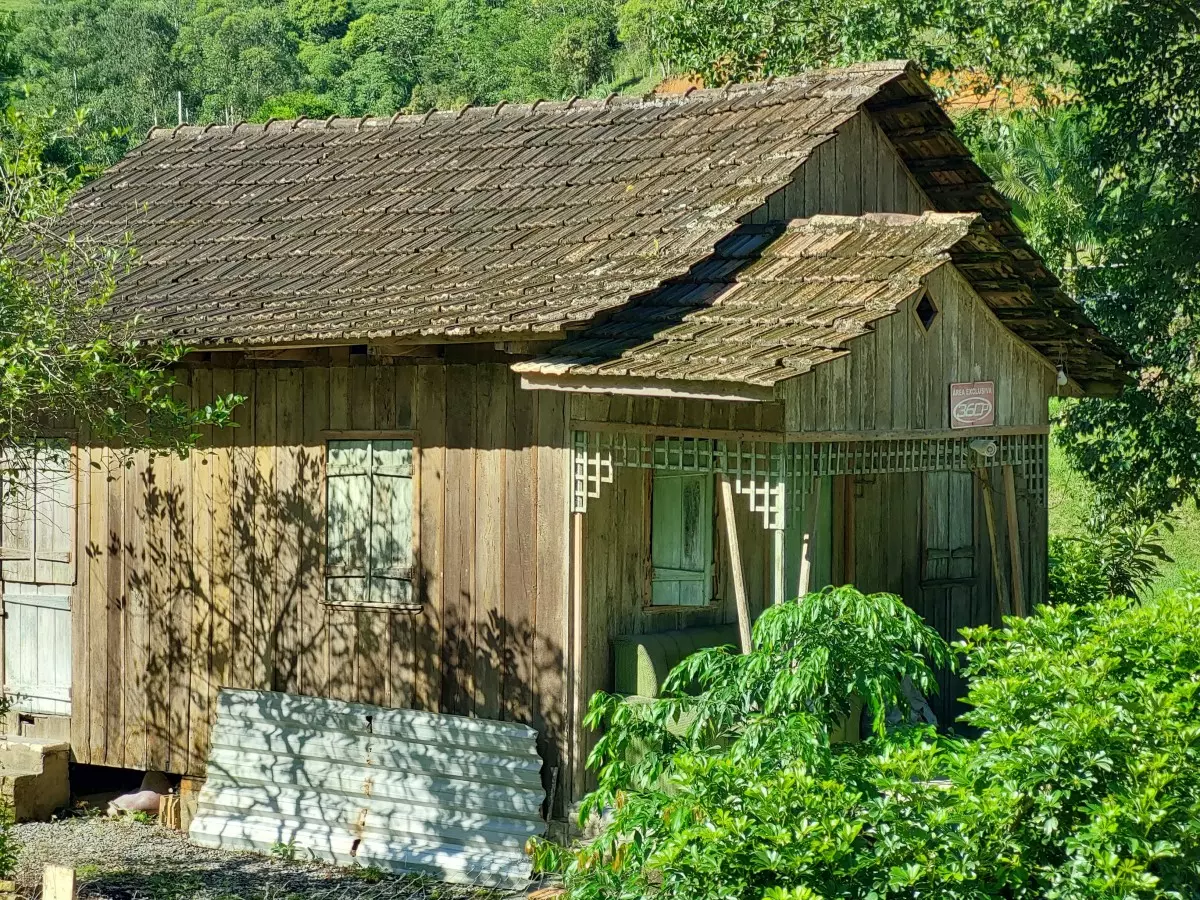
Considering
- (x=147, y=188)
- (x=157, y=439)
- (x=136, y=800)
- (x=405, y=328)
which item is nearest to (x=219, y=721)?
(x=136, y=800)

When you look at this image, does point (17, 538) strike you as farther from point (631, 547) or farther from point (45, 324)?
point (631, 547)

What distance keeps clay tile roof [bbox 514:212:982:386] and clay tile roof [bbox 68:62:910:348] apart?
0.72 feet

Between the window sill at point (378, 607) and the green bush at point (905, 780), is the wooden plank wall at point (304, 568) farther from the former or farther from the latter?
the green bush at point (905, 780)

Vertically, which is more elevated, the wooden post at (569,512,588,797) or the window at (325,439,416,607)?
the window at (325,439,416,607)

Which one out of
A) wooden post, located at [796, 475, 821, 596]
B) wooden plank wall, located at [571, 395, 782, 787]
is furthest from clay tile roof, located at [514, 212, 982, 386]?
wooden post, located at [796, 475, 821, 596]

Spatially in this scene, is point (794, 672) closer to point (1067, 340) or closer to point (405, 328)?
point (405, 328)

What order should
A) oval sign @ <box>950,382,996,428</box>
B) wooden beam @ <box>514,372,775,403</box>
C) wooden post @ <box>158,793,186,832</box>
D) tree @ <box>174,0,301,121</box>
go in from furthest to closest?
tree @ <box>174,0,301,121</box>, wooden post @ <box>158,793,186,832</box>, oval sign @ <box>950,382,996,428</box>, wooden beam @ <box>514,372,775,403</box>

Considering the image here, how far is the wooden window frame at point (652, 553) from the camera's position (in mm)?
10734

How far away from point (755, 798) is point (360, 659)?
218 inches

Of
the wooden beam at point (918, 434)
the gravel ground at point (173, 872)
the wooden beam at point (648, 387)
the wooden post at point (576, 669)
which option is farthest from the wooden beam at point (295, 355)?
the gravel ground at point (173, 872)

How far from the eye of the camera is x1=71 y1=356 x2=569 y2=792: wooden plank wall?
33.7 feet

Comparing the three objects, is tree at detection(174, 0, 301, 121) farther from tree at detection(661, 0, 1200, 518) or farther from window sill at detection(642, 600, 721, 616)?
window sill at detection(642, 600, 721, 616)

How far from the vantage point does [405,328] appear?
32.6 feet

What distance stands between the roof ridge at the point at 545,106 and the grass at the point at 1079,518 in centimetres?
919
